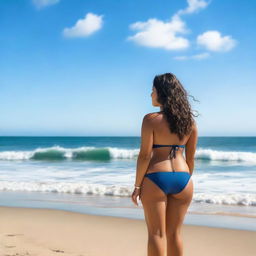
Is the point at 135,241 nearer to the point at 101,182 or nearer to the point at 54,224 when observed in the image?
the point at 54,224

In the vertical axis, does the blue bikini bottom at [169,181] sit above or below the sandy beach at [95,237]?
above

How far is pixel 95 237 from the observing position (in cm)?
486

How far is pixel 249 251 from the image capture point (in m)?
4.26

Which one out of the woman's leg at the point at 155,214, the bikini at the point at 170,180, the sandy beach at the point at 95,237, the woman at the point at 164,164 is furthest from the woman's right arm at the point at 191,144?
the sandy beach at the point at 95,237

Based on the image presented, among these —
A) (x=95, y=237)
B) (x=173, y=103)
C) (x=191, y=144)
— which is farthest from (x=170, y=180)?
(x=95, y=237)

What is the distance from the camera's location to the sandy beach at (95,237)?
4281mm

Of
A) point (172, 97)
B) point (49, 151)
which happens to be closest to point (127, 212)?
point (172, 97)

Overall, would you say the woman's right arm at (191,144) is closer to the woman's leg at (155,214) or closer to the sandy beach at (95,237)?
the woman's leg at (155,214)

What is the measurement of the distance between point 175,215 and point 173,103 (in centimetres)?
85

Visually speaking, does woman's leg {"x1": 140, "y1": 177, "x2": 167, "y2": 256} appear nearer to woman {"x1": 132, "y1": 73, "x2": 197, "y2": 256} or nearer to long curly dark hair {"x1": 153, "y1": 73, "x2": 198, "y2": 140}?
woman {"x1": 132, "y1": 73, "x2": 197, "y2": 256}

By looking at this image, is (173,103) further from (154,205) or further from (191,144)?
(154,205)

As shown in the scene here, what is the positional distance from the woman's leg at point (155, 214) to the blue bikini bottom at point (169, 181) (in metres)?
0.03

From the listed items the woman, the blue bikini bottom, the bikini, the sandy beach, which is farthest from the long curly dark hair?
the sandy beach

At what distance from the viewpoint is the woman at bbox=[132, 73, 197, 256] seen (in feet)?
8.46
